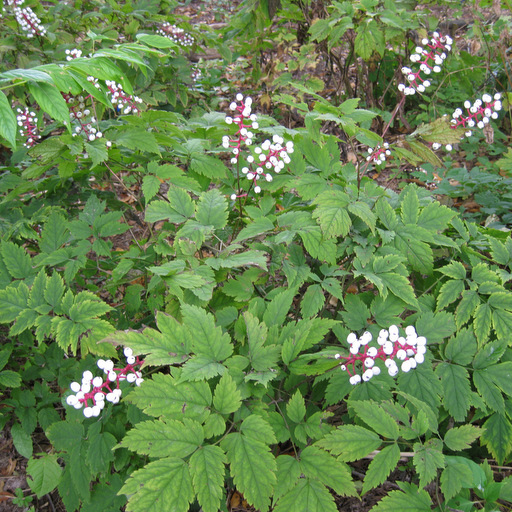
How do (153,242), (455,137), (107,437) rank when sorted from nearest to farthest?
(107,437)
(455,137)
(153,242)

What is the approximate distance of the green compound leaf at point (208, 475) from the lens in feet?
3.95

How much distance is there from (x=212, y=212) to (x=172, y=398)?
33.8 inches

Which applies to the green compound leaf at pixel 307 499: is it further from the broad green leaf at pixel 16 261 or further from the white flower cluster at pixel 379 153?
the broad green leaf at pixel 16 261

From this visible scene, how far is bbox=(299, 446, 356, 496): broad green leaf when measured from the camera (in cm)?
128

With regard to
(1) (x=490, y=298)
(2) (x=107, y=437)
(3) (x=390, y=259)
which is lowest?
(2) (x=107, y=437)

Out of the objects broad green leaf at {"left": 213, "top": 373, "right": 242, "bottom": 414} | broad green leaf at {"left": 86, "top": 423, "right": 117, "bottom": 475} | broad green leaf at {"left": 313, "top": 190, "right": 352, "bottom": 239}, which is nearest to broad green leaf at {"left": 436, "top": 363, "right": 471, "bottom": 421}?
broad green leaf at {"left": 313, "top": 190, "right": 352, "bottom": 239}

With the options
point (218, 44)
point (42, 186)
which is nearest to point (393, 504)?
point (42, 186)

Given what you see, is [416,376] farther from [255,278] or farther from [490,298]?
[255,278]

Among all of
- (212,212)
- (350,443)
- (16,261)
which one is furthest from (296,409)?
(16,261)

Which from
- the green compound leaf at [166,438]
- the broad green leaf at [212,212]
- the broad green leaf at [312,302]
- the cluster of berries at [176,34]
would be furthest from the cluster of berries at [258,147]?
the cluster of berries at [176,34]

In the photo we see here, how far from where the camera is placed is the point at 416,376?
1532mm

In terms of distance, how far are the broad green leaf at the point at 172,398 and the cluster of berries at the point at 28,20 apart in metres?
3.42

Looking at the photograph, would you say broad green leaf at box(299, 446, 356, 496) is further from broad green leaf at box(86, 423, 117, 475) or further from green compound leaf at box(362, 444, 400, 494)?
broad green leaf at box(86, 423, 117, 475)

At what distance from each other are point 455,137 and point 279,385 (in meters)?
1.35
